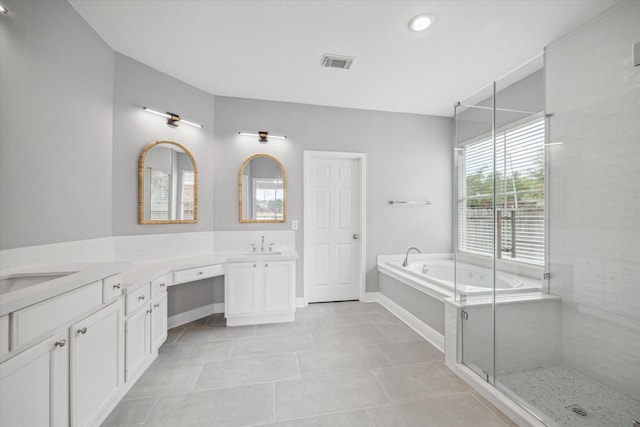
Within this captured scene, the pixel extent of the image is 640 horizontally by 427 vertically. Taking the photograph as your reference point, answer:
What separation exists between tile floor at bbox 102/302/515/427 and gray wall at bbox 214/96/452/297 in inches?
46.2

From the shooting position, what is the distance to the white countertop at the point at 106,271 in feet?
3.43

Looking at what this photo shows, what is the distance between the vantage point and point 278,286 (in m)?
3.00

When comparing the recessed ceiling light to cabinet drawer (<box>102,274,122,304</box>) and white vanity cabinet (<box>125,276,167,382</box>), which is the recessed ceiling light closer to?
cabinet drawer (<box>102,274,122,304</box>)

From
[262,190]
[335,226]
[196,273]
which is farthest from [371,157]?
[196,273]

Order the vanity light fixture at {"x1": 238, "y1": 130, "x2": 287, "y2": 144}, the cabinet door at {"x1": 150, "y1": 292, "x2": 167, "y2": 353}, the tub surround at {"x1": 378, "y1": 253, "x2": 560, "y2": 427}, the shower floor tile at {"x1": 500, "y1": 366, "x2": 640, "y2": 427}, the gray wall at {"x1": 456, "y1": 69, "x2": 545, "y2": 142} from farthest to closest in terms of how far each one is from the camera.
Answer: the vanity light fixture at {"x1": 238, "y1": 130, "x2": 287, "y2": 144}
the cabinet door at {"x1": 150, "y1": 292, "x2": 167, "y2": 353}
the gray wall at {"x1": 456, "y1": 69, "x2": 545, "y2": 142}
the tub surround at {"x1": 378, "y1": 253, "x2": 560, "y2": 427}
the shower floor tile at {"x1": 500, "y1": 366, "x2": 640, "y2": 427}

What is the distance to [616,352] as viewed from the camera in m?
1.47

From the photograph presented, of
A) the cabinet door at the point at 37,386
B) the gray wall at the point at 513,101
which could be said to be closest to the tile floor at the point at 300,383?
the cabinet door at the point at 37,386

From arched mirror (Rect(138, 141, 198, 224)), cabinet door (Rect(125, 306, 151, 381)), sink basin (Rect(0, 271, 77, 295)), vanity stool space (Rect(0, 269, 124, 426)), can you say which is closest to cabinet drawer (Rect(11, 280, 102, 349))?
vanity stool space (Rect(0, 269, 124, 426))

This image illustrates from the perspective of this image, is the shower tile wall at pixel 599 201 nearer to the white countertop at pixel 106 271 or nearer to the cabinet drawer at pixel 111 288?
the white countertop at pixel 106 271

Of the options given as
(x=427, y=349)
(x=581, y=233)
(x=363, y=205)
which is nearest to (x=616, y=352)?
(x=581, y=233)

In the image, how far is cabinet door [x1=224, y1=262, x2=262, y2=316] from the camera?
2.89 meters

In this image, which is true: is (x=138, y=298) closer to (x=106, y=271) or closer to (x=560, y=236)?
(x=106, y=271)

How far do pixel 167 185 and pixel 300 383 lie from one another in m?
2.41

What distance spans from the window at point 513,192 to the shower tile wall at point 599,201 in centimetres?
8
